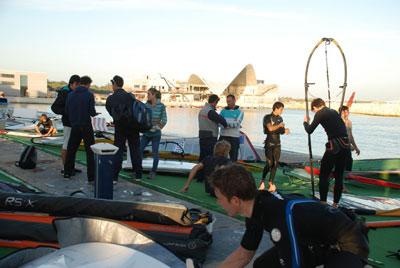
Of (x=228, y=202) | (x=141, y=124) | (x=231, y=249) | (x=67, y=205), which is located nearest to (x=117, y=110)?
(x=141, y=124)

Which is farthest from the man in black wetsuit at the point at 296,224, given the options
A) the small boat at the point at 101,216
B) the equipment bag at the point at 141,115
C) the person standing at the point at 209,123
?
the person standing at the point at 209,123

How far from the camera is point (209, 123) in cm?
861

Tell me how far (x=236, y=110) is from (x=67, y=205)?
16.7 ft

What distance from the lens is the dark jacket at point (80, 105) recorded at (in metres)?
7.48

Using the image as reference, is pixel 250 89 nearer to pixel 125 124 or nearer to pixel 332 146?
pixel 125 124

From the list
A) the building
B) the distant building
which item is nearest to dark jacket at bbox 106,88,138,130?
the distant building

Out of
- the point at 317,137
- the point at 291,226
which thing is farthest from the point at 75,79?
the point at 317,137

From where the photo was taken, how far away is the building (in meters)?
98.3

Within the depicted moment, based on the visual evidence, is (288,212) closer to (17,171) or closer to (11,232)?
(11,232)

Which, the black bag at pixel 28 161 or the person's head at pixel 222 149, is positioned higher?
the person's head at pixel 222 149

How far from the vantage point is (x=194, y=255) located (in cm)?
422

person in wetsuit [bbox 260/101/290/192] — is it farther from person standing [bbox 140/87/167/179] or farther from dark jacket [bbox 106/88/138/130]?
dark jacket [bbox 106/88/138/130]

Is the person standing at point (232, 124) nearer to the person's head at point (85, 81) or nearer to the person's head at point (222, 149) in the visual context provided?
the person's head at point (222, 149)

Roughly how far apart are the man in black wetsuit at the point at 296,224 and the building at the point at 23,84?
102678 millimetres
